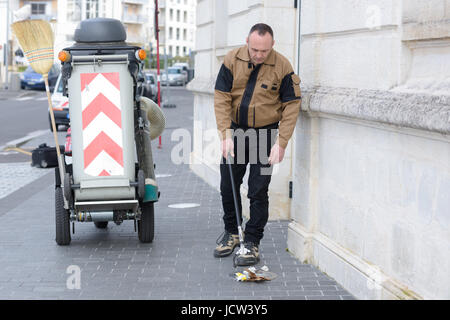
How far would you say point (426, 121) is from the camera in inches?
161

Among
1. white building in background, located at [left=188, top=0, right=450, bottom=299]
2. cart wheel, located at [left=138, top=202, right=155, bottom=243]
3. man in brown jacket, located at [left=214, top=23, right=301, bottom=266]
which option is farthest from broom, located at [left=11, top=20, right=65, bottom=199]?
white building in background, located at [left=188, top=0, right=450, bottom=299]

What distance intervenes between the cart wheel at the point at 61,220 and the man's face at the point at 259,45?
84.3 inches

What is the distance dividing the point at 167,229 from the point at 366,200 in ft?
9.97

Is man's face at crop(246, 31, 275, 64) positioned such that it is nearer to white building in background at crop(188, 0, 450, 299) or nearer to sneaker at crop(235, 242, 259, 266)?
white building in background at crop(188, 0, 450, 299)

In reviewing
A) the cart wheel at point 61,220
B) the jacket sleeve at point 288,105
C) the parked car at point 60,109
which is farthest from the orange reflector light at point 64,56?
the parked car at point 60,109

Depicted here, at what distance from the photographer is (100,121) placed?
6434 millimetres

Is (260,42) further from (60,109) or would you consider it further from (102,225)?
(60,109)

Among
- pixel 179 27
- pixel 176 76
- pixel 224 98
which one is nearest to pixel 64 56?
pixel 224 98

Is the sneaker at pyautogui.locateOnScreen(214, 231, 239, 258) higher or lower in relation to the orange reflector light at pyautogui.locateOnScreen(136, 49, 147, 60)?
lower

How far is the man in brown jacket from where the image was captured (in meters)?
5.96

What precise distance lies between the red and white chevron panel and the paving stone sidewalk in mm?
816
